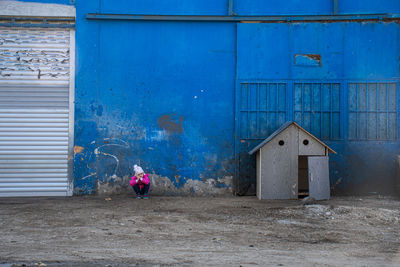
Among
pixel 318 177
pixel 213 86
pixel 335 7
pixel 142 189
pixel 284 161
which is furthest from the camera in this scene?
pixel 213 86

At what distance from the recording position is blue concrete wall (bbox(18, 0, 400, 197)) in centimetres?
972

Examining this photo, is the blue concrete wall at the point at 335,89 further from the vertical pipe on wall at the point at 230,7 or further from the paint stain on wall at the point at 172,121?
the paint stain on wall at the point at 172,121

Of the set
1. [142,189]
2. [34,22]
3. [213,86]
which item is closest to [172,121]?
[213,86]

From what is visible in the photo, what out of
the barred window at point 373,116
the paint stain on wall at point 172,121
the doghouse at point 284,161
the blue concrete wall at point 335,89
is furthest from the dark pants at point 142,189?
the barred window at point 373,116

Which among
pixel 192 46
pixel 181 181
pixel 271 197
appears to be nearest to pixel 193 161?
pixel 181 181

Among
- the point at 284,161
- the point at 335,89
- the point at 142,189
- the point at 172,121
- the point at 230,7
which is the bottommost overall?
the point at 142,189

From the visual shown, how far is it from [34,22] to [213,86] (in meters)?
4.41

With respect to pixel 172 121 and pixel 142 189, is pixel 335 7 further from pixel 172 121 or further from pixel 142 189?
pixel 142 189

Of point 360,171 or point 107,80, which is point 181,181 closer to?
point 107,80

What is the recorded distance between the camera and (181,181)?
9750 mm

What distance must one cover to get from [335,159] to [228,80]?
3048 millimetres

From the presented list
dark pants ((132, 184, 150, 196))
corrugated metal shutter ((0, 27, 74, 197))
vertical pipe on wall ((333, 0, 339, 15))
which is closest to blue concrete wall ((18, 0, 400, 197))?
vertical pipe on wall ((333, 0, 339, 15))

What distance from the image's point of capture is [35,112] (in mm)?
9766

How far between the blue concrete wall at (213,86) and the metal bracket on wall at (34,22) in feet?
1.33
